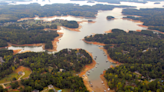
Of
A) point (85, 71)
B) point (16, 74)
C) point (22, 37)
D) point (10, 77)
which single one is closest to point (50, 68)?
point (16, 74)

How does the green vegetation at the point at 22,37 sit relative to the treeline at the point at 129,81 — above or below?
above

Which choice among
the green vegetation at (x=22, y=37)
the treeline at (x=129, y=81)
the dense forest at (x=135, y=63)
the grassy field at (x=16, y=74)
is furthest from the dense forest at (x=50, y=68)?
the green vegetation at (x=22, y=37)

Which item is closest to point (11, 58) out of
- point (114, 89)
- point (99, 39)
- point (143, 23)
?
point (114, 89)

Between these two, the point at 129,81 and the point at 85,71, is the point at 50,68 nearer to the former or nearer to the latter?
the point at 85,71

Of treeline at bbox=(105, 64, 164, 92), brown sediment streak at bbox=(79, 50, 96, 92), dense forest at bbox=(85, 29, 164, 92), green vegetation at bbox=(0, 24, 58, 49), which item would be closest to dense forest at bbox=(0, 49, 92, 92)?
A: brown sediment streak at bbox=(79, 50, 96, 92)

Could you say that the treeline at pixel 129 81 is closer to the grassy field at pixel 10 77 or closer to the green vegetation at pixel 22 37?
the grassy field at pixel 10 77

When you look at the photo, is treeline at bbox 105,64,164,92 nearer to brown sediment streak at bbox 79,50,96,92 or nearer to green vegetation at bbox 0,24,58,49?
brown sediment streak at bbox 79,50,96,92
